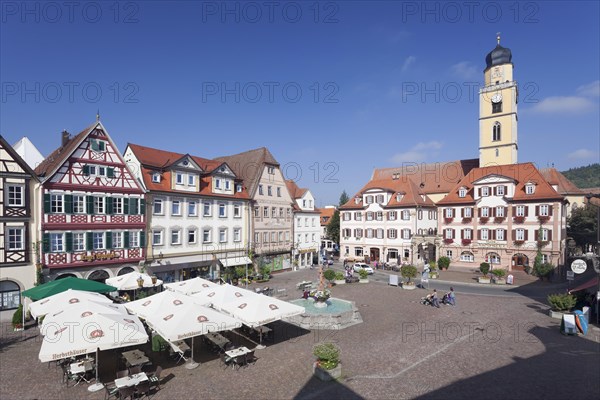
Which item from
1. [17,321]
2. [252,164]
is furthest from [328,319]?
[252,164]

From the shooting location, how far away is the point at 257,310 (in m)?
15.2

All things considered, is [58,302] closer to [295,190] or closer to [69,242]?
[69,242]

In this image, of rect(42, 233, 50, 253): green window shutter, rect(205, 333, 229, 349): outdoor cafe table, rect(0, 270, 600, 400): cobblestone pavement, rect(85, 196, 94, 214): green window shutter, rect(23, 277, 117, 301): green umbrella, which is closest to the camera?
rect(0, 270, 600, 400): cobblestone pavement

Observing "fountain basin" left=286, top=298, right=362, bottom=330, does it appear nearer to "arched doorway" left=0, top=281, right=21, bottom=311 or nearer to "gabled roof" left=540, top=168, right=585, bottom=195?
"arched doorway" left=0, top=281, right=21, bottom=311

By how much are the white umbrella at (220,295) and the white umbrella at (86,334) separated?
4324mm

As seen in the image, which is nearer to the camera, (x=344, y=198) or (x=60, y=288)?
(x=60, y=288)

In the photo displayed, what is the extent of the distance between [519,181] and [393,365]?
38.3 m

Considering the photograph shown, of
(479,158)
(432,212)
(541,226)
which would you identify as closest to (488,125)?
(479,158)

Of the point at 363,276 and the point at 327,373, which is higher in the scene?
the point at 327,373

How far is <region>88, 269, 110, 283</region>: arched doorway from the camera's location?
25141 millimetres

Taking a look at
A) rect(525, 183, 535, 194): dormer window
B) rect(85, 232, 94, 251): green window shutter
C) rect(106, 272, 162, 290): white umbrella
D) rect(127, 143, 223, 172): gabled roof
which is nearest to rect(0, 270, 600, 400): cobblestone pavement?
rect(106, 272, 162, 290): white umbrella

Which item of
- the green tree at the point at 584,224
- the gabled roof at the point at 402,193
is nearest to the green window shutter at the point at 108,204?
the gabled roof at the point at 402,193

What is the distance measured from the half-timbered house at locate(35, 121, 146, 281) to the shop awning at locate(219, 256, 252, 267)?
26.9 ft

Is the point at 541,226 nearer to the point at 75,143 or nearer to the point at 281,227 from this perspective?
the point at 281,227
